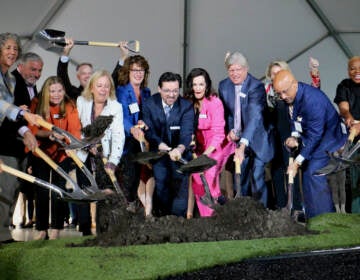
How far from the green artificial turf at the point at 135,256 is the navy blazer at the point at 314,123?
1439 mm

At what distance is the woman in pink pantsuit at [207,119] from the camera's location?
5.97 m

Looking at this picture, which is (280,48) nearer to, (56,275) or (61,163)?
(61,163)

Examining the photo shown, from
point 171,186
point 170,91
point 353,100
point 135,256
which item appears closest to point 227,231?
point 135,256

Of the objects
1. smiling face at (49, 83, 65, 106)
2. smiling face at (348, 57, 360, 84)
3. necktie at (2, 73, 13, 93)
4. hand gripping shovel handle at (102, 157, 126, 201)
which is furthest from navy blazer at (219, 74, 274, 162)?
necktie at (2, 73, 13, 93)

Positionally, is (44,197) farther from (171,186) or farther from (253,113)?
(253,113)

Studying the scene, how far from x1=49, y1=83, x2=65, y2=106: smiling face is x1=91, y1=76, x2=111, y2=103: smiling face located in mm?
248

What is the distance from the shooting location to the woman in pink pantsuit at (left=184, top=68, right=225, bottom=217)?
5.97 meters

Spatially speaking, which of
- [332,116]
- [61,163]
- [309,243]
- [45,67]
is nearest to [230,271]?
[309,243]

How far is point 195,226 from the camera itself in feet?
15.4

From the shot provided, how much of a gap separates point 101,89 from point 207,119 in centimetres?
93

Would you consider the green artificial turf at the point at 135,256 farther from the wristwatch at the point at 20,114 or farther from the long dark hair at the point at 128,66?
the long dark hair at the point at 128,66

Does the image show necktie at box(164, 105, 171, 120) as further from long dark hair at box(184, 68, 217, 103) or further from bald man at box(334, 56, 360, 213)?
bald man at box(334, 56, 360, 213)

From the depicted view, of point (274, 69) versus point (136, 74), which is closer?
point (136, 74)

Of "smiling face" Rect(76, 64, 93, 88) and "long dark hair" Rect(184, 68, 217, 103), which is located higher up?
"smiling face" Rect(76, 64, 93, 88)
